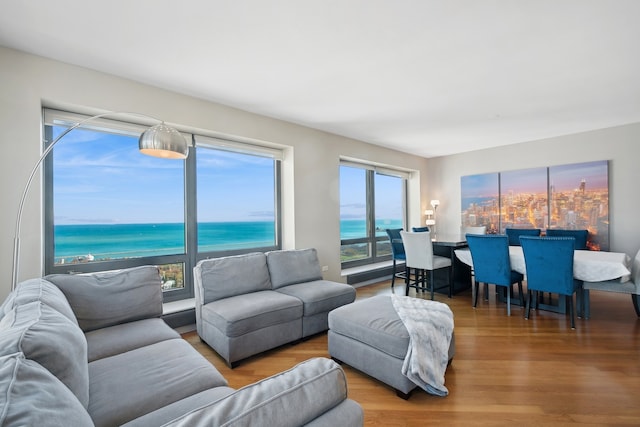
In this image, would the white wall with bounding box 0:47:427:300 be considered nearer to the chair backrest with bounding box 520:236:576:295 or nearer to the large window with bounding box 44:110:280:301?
the large window with bounding box 44:110:280:301

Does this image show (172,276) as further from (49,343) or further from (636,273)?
(636,273)

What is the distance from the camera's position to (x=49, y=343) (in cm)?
100

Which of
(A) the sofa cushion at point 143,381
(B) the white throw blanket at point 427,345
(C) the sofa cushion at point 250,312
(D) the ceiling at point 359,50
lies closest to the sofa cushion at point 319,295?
(C) the sofa cushion at point 250,312

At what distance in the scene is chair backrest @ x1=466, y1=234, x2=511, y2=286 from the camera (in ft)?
11.2

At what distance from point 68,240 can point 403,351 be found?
3064mm

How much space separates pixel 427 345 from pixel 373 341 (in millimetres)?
366

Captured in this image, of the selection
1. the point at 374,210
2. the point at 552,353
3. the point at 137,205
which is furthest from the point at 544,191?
the point at 137,205

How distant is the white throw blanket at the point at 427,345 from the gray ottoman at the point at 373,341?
0.05 meters

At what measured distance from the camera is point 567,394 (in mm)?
1943

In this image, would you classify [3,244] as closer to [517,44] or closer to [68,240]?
[68,240]

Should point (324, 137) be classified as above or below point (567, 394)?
above

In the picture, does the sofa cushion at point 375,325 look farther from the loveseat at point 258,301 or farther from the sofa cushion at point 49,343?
the sofa cushion at point 49,343

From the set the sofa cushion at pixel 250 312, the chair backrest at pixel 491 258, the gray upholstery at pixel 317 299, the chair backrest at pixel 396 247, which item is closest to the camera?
the sofa cushion at pixel 250 312

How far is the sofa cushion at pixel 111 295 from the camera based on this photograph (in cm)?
205
